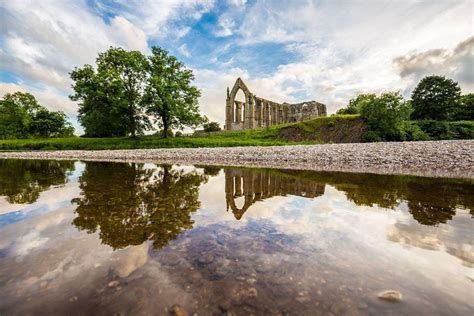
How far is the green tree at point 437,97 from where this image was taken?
52.2m

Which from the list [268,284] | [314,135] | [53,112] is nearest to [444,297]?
[268,284]

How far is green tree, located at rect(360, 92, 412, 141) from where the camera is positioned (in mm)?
33875

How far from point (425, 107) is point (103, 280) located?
2685 inches

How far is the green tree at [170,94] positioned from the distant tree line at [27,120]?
40.1 meters

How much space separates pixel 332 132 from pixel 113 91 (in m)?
32.6

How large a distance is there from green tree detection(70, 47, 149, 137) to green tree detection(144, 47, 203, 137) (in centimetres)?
189

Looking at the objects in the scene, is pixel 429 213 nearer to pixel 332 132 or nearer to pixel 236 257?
pixel 236 257

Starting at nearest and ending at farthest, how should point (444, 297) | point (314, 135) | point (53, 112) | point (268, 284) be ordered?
point (444, 297) → point (268, 284) → point (314, 135) → point (53, 112)

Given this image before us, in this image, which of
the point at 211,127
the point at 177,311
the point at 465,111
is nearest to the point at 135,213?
the point at 177,311

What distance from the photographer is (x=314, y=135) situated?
38.2m

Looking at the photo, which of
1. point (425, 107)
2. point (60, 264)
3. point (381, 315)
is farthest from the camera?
point (425, 107)

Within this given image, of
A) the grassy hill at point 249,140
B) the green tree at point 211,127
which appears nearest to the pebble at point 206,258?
the grassy hill at point 249,140

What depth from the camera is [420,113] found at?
54719mm

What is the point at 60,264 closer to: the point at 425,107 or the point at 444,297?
the point at 444,297
